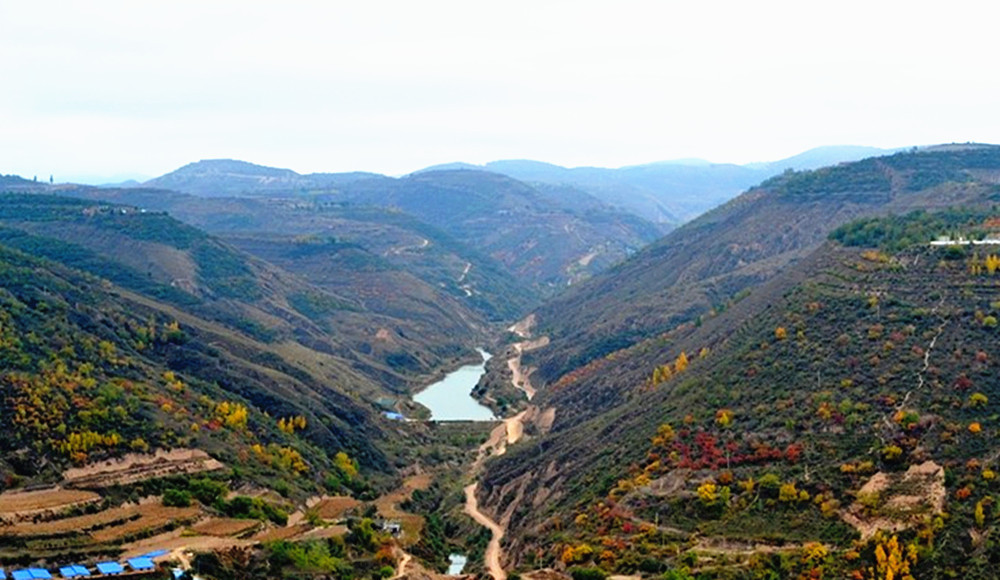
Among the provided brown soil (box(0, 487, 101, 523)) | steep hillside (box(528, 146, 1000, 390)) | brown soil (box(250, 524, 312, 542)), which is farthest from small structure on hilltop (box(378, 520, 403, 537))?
steep hillside (box(528, 146, 1000, 390))

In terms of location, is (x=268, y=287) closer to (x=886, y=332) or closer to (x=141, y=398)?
(x=141, y=398)

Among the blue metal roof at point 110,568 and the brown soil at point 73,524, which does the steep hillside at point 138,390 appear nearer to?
the brown soil at point 73,524

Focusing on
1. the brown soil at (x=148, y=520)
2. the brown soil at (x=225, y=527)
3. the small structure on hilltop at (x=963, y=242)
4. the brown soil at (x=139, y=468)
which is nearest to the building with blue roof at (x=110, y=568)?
the brown soil at (x=148, y=520)

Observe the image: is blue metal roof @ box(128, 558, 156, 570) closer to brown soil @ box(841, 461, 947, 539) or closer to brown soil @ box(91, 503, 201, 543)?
brown soil @ box(91, 503, 201, 543)

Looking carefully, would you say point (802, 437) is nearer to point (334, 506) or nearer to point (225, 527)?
point (334, 506)

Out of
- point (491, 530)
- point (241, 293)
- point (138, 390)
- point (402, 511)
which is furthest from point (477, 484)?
point (241, 293)
